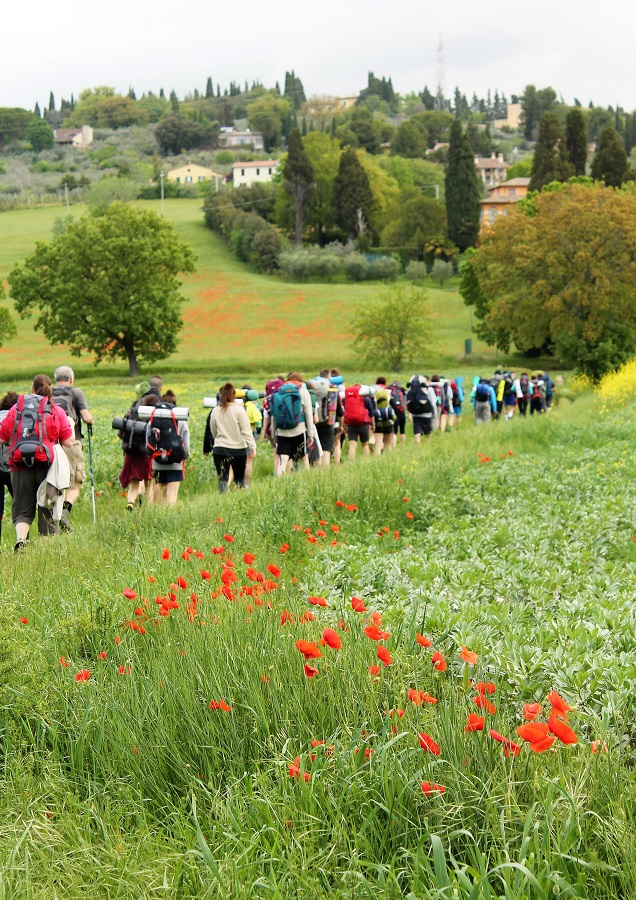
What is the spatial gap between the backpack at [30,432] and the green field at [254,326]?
53.1 meters

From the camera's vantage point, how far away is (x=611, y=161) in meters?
94.3

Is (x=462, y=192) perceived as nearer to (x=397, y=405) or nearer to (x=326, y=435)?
(x=397, y=405)

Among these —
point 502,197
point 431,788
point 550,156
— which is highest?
point 550,156

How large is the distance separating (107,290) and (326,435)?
49914 millimetres

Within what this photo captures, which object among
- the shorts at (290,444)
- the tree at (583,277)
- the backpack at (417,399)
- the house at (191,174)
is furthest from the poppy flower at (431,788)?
the house at (191,174)

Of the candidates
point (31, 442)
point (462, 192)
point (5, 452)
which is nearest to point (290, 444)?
point (5, 452)

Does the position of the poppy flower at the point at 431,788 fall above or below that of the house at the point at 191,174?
below

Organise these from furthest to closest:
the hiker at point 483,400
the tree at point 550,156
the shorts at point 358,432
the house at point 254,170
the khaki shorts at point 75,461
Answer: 1. the house at point 254,170
2. the tree at point 550,156
3. the hiker at point 483,400
4. the shorts at point 358,432
5. the khaki shorts at point 75,461

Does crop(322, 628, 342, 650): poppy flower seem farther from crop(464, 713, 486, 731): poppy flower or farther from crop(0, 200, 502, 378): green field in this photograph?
crop(0, 200, 502, 378): green field

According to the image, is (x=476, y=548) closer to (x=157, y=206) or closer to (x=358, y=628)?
(x=358, y=628)

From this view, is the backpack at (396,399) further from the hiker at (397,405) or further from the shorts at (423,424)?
the shorts at (423,424)

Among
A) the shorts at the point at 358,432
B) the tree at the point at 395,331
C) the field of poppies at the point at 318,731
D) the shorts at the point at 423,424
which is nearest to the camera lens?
the field of poppies at the point at 318,731

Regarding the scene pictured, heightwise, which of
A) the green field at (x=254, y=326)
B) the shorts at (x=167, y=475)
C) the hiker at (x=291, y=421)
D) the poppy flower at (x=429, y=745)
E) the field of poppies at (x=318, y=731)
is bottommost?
the green field at (x=254, y=326)

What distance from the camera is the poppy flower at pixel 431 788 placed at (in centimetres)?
307
